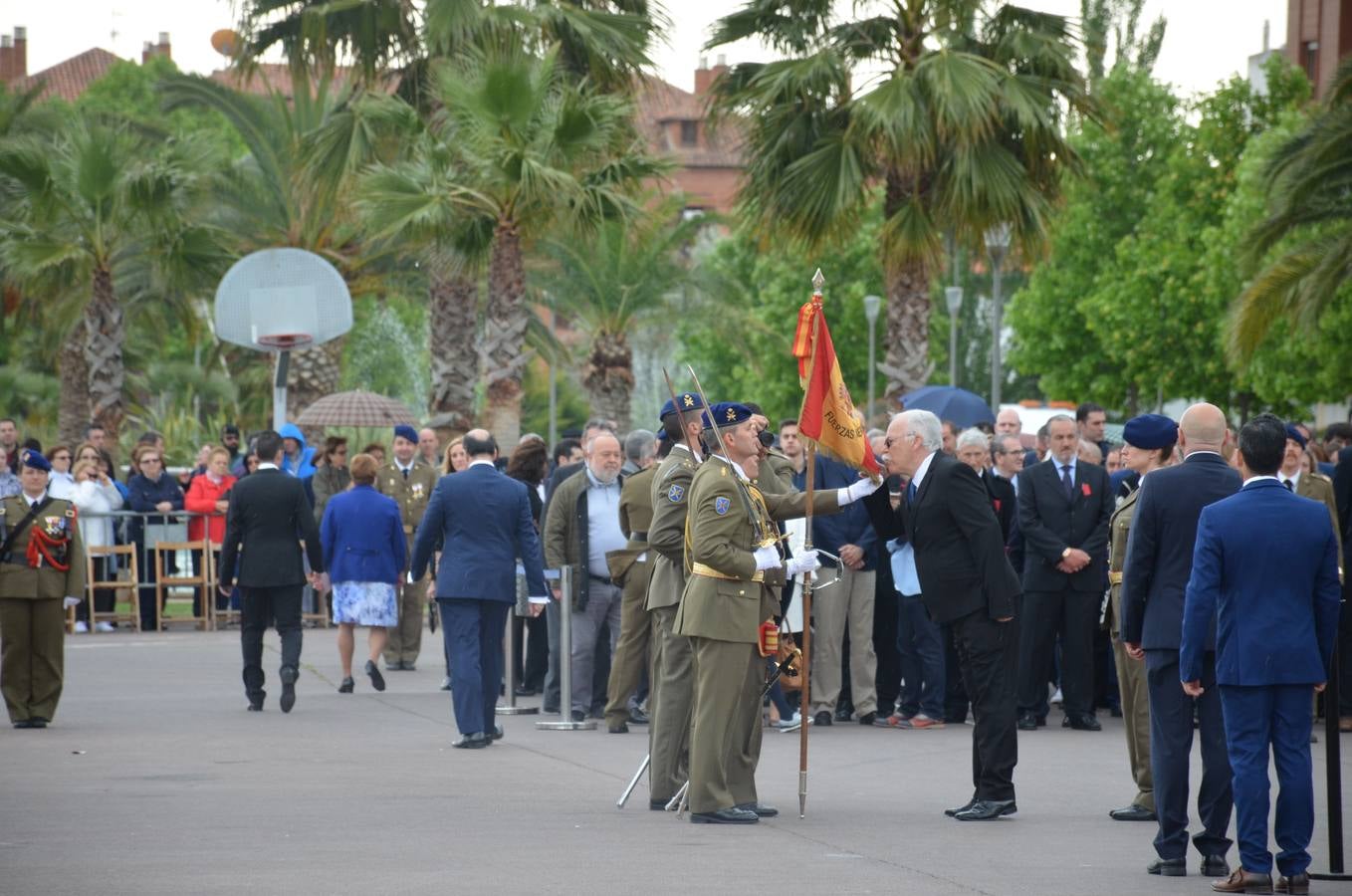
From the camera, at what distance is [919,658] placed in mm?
14484

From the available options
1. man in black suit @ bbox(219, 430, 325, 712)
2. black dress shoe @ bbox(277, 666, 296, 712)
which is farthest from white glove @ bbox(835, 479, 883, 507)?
black dress shoe @ bbox(277, 666, 296, 712)

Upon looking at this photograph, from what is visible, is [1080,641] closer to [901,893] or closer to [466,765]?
[466,765]

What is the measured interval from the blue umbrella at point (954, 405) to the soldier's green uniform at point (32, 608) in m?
8.64

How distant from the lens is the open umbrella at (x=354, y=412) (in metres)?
24.6

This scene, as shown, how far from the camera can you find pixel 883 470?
1037 cm

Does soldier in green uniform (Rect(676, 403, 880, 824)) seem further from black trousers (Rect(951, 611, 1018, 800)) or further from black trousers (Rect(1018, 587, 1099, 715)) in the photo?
black trousers (Rect(1018, 587, 1099, 715))

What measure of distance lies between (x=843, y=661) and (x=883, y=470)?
4694mm

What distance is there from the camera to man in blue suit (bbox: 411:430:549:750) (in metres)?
12.8

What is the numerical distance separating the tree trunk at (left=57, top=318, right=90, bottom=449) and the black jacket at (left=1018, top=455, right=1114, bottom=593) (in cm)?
2426

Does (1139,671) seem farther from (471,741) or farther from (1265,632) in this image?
(471,741)

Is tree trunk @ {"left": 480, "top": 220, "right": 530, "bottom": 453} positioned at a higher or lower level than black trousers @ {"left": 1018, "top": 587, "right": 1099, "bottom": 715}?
higher

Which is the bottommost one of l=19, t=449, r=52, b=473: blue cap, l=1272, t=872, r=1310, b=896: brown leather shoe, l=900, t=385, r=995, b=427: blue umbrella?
l=1272, t=872, r=1310, b=896: brown leather shoe

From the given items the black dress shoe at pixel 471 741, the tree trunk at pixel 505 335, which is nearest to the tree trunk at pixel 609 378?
the tree trunk at pixel 505 335

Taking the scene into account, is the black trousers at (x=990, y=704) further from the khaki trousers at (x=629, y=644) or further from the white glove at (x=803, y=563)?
the khaki trousers at (x=629, y=644)
